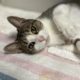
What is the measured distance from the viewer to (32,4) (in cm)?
159

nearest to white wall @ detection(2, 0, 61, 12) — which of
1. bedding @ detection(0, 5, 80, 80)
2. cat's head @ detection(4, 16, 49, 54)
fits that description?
cat's head @ detection(4, 16, 49, 54)

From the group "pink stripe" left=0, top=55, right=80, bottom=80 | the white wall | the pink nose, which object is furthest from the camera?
the white wall

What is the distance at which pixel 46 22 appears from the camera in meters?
1.26

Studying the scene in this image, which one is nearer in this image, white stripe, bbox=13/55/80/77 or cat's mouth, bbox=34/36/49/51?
white stripe, bbox=13/55/80/77

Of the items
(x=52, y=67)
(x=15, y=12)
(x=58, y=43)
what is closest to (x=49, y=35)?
(x=58, y=43)

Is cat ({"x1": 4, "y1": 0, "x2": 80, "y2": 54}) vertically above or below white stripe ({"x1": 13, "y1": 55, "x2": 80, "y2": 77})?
above

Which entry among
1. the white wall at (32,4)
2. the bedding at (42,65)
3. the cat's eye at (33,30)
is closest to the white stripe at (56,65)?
the bedding at (42,65)

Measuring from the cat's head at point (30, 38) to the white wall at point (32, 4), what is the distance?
334 millimetres

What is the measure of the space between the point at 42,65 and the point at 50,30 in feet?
0.89

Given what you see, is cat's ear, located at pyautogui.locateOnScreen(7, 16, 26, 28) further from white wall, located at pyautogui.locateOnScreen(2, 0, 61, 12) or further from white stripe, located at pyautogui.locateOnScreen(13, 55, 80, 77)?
white wall, located at pyautogui.locateOnScreen(2, 0, 61, 12)

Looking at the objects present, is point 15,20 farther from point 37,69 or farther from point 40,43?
point 37,69

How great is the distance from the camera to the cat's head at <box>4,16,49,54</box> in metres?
1.12

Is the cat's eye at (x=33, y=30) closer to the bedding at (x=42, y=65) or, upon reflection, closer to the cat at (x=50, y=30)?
the cat at (x=50, y=30)

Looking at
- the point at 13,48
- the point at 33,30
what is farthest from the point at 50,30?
the point at 13,48
